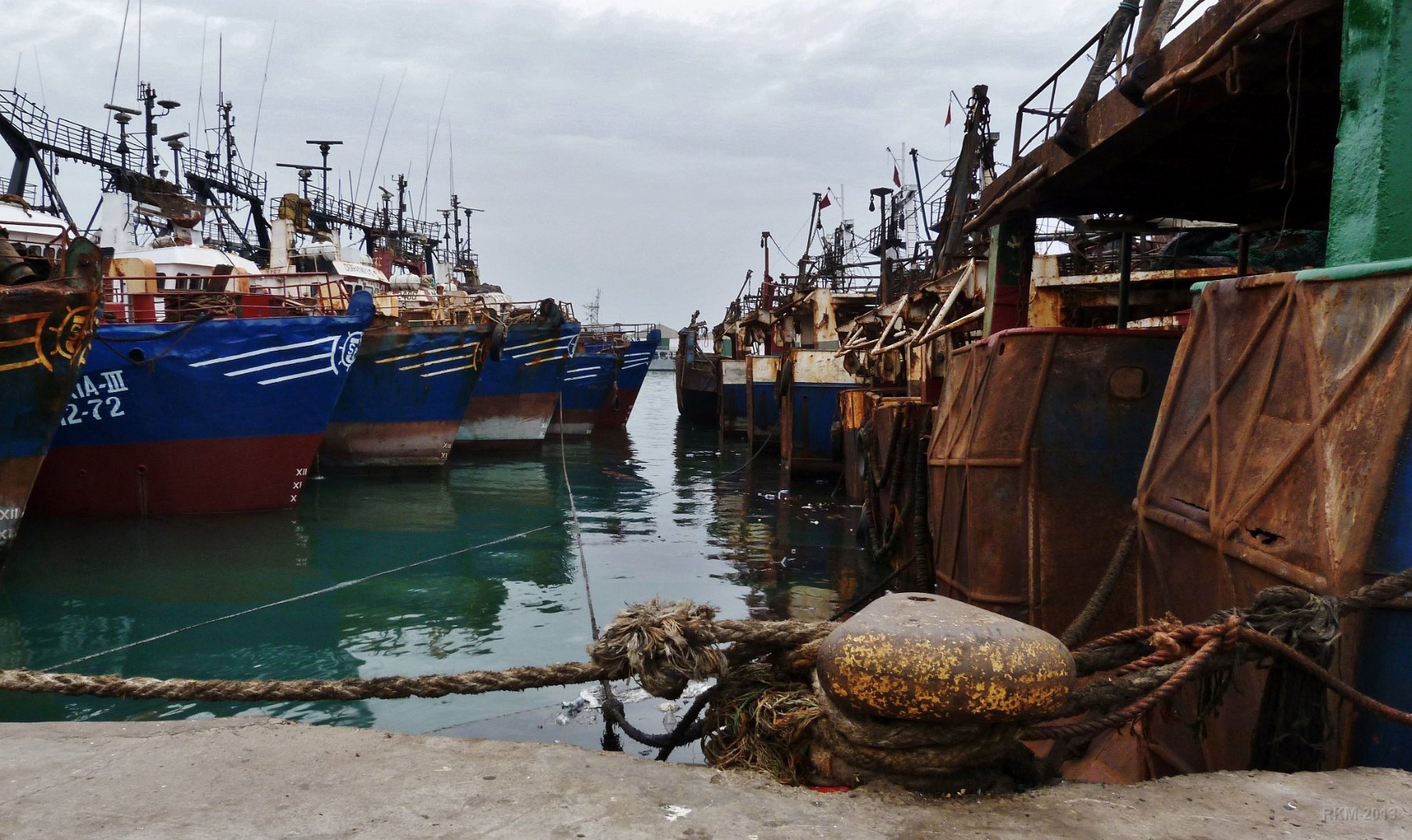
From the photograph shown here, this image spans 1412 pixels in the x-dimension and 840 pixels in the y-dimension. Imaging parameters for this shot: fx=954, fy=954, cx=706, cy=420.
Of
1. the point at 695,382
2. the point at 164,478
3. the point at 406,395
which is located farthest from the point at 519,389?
the point at 695,382

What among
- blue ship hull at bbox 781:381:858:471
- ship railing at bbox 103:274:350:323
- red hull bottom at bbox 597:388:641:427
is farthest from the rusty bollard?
red hull bottom at bbox 597:388:641:427

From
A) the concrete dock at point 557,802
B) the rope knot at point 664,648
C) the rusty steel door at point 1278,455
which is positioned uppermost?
the rusty steel door at point 1278,455

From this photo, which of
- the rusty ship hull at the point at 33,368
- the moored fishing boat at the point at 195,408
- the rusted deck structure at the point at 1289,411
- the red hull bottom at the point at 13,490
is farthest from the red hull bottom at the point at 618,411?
the rusted deck structure at the point at 1289,411

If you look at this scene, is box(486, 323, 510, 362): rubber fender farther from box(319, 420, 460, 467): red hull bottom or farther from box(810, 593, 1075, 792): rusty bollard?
box(810, 593, 1075, 792): rusty bollard

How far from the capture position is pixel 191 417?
42.8ft

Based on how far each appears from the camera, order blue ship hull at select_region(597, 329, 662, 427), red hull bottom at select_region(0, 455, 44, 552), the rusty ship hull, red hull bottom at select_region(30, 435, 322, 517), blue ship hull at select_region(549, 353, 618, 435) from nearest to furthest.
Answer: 1. the rusty ship hull
2. red hull bottom at select_region(0, 455, 44, 552)
3. red hull bottom at select_region(30, 435, 322, 517)
4. blue ship hull at select_region(549, 353, 618, 435)
5. blue ship hull at select_region(597, 329, 662, 427)

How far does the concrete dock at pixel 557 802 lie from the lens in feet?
8.01

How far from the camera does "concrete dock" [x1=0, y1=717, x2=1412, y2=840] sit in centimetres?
244

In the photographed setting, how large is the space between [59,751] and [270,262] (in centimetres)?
1942

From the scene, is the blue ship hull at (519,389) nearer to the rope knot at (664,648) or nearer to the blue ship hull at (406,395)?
the blue ship hull at (406,395)

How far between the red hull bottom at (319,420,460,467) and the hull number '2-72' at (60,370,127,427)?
19.0 ft

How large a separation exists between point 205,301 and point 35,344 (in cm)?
471

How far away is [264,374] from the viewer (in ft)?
44.5

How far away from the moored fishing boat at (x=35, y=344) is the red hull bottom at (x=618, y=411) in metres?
23.5
